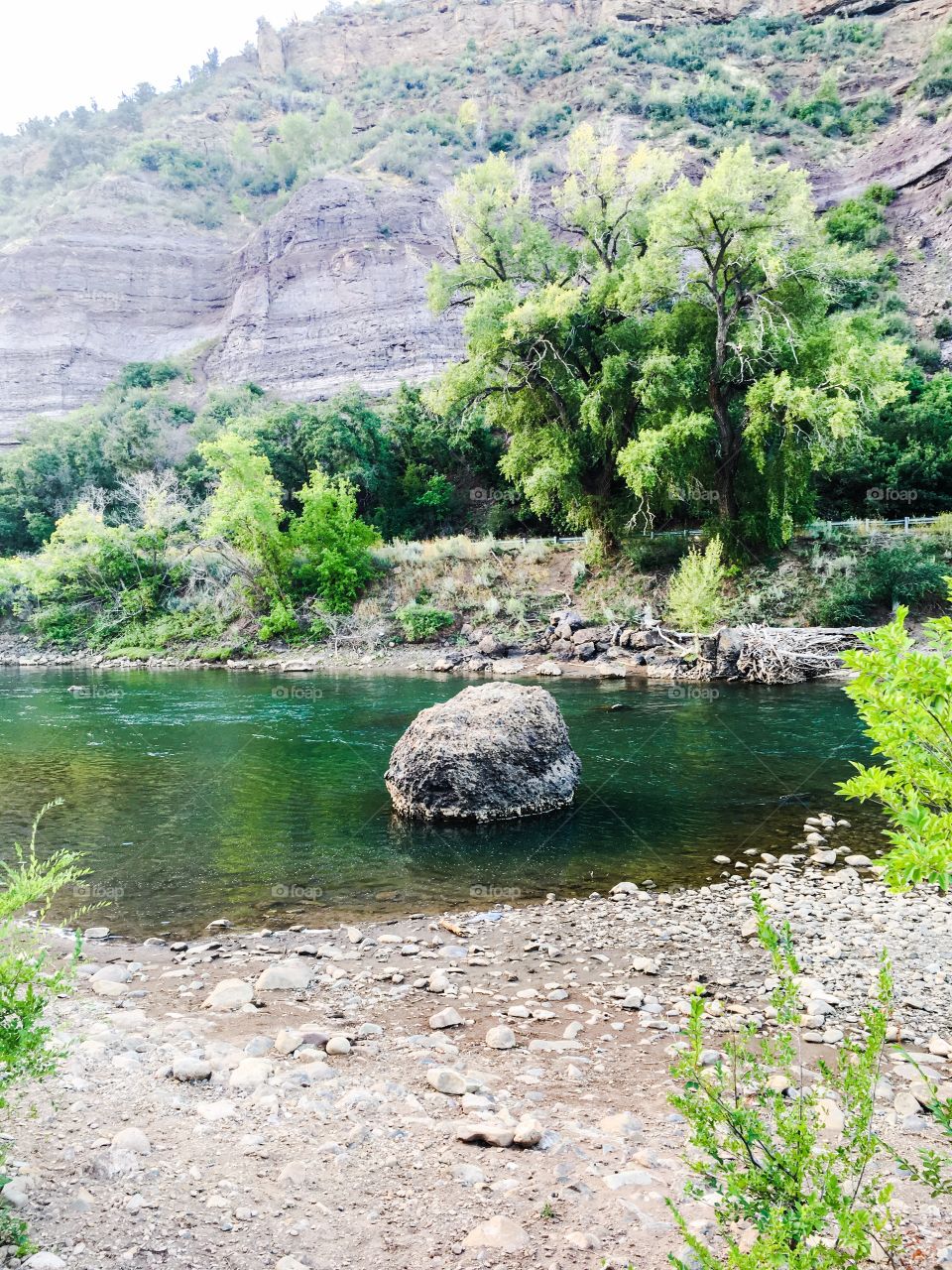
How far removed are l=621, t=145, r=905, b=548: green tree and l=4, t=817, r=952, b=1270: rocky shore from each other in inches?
772

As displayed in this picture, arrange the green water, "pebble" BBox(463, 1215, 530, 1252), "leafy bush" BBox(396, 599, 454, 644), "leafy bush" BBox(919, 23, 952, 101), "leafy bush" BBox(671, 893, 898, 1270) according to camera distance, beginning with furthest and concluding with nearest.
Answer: "leafy bush" BBox(919, 23, 952, 101) → "leafy bush" BBox(396, 599, 454, 644) → the green water → "pebble" BBox(463, 1215, 530, 1252) → "leafy bush" BBox(671, 893, 898, 1270)

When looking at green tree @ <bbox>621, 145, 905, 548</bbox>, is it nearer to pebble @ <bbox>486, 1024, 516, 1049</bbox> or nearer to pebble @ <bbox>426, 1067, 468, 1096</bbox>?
pebble @ <bbox>486, 1024, 516, 1049</bbox>

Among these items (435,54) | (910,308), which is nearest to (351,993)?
(910,308)

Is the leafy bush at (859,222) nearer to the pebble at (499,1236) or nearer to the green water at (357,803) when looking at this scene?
the green water at (357,803)

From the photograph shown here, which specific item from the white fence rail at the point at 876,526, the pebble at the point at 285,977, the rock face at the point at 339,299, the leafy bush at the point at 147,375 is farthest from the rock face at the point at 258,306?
the pebble at the point at 285,977

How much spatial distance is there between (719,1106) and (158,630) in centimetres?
3441

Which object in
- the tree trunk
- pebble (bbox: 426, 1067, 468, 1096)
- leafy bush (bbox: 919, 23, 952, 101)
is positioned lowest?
pebble (bbox: 426, 1067, 468, 1096)

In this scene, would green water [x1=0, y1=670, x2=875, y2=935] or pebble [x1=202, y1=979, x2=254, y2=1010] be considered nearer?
pebble [x1=202, y1=979, x2=254, y2=1010]

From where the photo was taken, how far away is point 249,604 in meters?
32.4

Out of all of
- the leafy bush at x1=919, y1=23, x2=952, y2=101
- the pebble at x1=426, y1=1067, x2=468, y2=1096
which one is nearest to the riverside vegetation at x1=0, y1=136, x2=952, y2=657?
the pebble at x1=426, y1=1067, x2=468, y2=1096

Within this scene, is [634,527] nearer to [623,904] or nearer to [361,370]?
[623,904]

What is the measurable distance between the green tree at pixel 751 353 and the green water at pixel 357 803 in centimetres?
919

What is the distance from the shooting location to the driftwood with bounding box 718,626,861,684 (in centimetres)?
1983

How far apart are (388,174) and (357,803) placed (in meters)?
77.6
